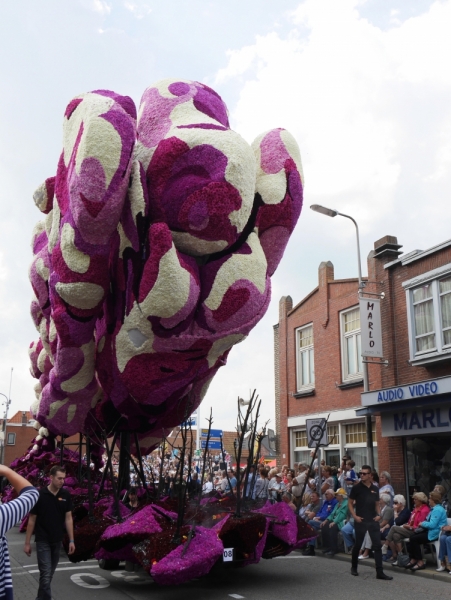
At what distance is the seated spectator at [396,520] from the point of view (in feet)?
36.3

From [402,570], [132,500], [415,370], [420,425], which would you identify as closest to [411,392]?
[420,425]

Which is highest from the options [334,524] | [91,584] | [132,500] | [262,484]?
[262,484]

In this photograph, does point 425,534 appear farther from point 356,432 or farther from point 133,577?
point 356,432

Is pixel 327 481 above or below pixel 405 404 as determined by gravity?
below

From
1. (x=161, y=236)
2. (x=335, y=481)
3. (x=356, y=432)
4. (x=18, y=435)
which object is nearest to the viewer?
(x=161, y=236)

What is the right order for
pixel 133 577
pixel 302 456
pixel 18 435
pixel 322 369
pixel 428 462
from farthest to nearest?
1. pixel 18 435
2. pixel 302 456
3. pixel 322 369
4. pixel 428 462
5. pixel 133 577

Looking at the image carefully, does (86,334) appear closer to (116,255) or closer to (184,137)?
(116,255)

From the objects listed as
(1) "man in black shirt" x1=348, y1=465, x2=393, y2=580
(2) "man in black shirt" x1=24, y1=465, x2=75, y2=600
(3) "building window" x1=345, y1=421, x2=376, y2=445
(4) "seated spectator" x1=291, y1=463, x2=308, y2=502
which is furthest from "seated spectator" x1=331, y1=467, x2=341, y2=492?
(2) "man in black shirt" x1=24, y1=465, x2=75, y2=600

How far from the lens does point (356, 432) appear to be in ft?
65.5

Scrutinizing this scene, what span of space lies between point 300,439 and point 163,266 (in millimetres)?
15516

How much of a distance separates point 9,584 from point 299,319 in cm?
2007

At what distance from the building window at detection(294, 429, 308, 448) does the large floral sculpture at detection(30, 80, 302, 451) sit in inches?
491

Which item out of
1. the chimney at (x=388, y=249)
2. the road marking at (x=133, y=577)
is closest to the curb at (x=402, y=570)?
the road marking at (x=133, y=577)

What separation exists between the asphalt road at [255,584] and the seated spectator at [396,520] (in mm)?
366
